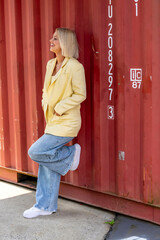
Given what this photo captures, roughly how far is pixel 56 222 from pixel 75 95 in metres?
1.32

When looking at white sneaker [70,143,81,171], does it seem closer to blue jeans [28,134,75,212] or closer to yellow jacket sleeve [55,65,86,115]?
blue jeans [28,134,75,212]

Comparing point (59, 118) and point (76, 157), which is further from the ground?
point (59, 118)

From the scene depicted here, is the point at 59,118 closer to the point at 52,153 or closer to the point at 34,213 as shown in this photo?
the point at 52,153

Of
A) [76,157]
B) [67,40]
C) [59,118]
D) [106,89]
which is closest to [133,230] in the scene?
[76,157]

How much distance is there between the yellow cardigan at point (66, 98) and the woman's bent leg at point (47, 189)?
0.48 m

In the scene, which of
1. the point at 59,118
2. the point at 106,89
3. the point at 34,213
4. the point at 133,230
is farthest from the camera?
the point at 34,213

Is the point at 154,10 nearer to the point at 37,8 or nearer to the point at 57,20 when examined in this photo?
the point at 57,20

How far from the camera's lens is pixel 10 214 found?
447cm

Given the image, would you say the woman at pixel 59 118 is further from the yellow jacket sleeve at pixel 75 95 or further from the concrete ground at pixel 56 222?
the concrete ground at pixel 56 222

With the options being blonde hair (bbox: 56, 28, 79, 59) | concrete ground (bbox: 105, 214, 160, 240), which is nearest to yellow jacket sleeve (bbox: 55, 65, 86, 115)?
blonde hair (bbox: 56, 28, 79, 59)

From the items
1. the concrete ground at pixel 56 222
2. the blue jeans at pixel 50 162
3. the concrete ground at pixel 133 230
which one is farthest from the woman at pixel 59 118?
the concrete ground at pixel 133 230

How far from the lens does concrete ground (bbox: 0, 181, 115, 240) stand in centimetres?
396

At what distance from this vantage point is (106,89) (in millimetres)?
4266

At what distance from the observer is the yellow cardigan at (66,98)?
4.10m
